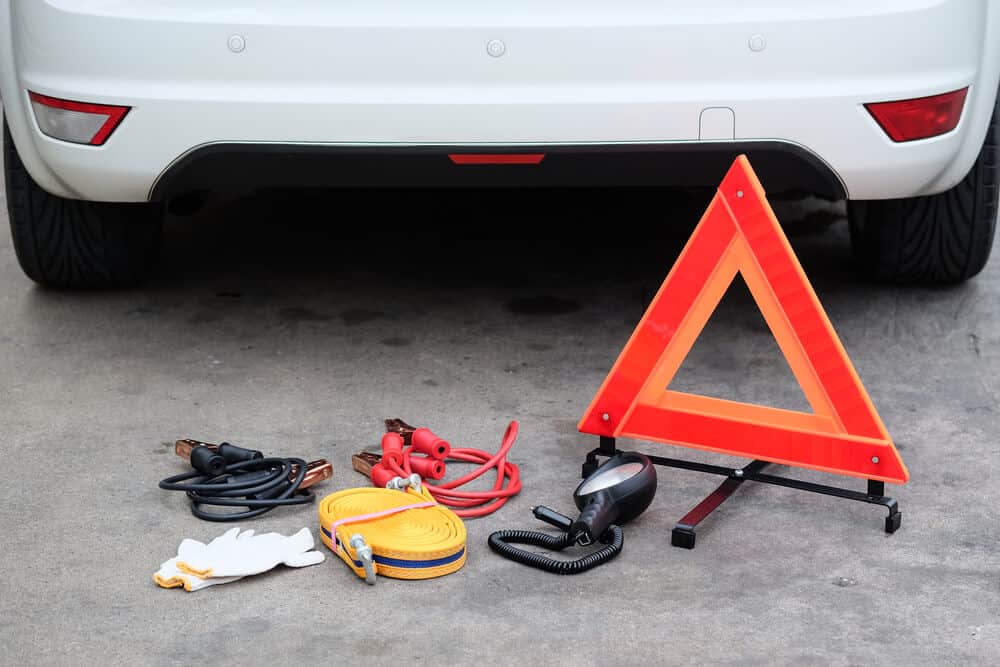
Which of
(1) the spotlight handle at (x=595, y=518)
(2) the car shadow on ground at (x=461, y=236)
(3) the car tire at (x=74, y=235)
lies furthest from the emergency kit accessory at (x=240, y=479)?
(2) the car shadow on ground at (x=461, y=236)

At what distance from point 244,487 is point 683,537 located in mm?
869

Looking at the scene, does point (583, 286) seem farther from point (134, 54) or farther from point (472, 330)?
point (134, 54)

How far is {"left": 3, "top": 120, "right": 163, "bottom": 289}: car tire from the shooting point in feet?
13.2

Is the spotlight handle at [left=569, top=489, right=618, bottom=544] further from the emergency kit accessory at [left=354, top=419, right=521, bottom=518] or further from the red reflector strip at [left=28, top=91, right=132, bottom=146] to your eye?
the red reflector strip at [left=28, top=91, right=132, bottom=146]

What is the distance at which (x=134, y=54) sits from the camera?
339 cm

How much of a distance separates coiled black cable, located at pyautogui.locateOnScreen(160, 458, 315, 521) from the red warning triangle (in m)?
0.63

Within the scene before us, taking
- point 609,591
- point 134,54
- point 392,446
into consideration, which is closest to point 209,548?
point 392,446

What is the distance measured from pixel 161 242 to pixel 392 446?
190cm

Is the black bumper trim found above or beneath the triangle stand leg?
above

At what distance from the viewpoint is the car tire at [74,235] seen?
4.02 metres

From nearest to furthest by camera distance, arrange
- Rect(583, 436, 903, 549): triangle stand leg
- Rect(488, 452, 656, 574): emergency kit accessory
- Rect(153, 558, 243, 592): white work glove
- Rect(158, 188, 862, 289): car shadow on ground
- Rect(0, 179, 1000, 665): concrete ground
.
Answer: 1. Rect(0, 179, 1000, 665): concrete ground
2. Rect(153, 558, 243, 592): white work glove
3. Rect(488, 452, 656, 574): emergency kit accessory
4. Rect(583, 436, 903, 549): triangle stand leg
5. Rect(158, 188, 862, 289): car shadow on ground

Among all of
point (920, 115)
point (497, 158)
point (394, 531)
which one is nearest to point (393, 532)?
point (394, 531)

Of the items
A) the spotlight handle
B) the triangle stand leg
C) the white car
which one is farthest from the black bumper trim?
the spotlight handle

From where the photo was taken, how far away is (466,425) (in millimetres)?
3354
